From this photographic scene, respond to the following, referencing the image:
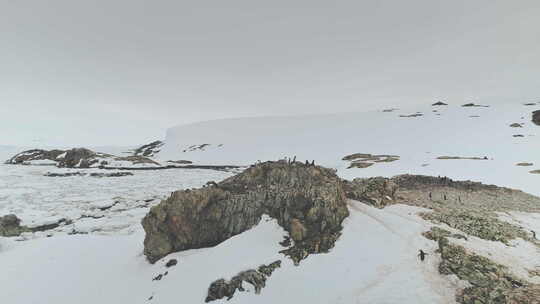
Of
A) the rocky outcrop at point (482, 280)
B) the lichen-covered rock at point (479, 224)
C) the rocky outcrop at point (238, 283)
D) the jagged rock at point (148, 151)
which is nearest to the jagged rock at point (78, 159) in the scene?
the jagged rock at point (148, 151)

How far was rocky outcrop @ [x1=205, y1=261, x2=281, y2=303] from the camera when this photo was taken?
27.7ft

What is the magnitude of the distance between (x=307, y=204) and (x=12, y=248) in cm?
1529

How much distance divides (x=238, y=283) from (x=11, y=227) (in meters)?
16.0

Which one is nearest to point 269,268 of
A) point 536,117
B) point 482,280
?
point 482,280

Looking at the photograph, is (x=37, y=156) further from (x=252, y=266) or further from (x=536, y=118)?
(x=536, y=118)

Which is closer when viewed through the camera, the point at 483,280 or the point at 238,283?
the point at 483,280

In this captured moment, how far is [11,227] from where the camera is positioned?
15141 millimetres

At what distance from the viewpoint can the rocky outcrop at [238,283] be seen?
8430 mm

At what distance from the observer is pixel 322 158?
56969 millimetres

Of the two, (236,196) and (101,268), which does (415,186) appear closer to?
(236,196)

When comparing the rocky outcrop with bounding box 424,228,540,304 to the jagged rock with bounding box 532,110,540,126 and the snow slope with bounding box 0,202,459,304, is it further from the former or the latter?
the jagged rock with bounding box 532,110,540,126

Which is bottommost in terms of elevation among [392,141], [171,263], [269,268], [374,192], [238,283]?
[171,263]

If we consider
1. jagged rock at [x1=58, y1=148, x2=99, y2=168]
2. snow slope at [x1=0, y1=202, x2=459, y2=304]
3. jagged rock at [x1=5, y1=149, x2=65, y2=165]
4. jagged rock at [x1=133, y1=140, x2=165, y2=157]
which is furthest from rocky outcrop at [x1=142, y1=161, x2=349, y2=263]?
jagged rock at [x1=133, y1=140, x2=165, y2=157]

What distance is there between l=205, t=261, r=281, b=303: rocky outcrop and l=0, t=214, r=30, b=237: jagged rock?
13920 mm
